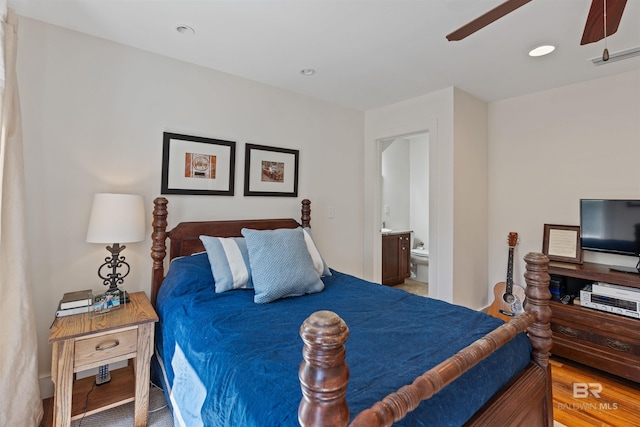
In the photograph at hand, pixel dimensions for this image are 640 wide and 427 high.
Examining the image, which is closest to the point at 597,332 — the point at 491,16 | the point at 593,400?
the point at 593,400

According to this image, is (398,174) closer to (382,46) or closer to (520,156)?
(520,156)

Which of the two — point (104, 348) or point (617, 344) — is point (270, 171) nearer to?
point (104, 348)

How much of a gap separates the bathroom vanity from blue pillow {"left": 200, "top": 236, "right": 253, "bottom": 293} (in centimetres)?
258

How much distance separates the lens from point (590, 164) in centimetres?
277

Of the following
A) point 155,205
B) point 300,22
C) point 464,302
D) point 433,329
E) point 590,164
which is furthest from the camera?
point 464,302

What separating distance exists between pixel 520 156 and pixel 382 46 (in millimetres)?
2044

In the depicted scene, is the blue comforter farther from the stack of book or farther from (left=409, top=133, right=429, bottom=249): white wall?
(left=409, top=133, right=429, bottom=249): white wall

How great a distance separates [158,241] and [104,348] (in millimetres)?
751

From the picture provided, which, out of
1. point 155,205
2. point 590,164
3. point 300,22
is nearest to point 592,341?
point 590,164

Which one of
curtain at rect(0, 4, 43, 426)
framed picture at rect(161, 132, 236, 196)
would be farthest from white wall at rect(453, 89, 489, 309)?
curtain at rect(0, 4, 43, 426)

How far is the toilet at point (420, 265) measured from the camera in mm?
4746

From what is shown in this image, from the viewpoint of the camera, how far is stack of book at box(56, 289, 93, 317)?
1.70m

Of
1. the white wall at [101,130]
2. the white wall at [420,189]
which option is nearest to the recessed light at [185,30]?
the white wall at [101,130]

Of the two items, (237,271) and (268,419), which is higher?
(237,271)
